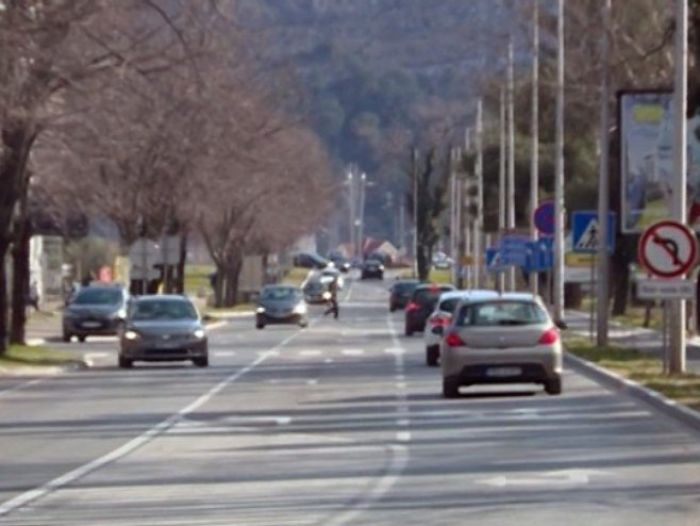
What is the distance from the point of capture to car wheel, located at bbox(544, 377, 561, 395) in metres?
32.0

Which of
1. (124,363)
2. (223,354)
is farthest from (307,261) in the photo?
(124,363)

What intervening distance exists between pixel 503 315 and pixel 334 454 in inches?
381

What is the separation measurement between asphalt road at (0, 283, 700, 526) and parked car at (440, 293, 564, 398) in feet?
1.48

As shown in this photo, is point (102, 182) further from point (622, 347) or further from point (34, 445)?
point (34, 445)

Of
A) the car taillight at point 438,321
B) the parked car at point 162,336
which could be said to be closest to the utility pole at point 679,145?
the car taillight at point 438,321

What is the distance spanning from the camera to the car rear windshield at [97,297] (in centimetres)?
6166

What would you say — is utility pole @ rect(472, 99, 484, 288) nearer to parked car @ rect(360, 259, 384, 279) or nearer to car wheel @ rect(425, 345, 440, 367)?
car wheel @ rect(425, 345, 440, 367)

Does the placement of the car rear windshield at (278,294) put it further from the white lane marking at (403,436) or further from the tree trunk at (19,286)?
the white lane marking at (403,436)

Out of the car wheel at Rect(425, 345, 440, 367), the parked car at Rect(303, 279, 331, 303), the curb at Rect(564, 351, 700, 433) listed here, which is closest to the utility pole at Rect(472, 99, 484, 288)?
the parked car at Rect(303, 279, 331, 303)

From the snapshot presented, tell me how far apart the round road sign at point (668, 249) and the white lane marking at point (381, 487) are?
910cm

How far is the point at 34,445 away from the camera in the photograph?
24.5 m

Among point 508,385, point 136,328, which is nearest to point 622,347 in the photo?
point 136,328

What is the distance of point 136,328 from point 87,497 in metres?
25.7

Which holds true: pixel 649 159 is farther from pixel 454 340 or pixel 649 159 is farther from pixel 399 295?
pixel 399 295
